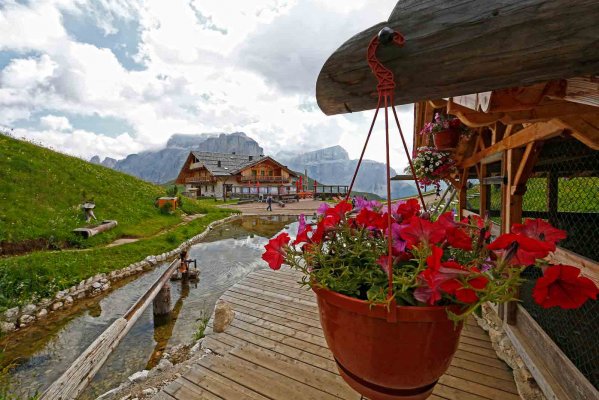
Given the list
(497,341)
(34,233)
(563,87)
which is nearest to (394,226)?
(563,87)

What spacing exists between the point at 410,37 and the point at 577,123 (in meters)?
1.82

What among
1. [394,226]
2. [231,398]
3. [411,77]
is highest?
[411,77]

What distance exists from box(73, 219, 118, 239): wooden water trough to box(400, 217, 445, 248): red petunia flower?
13.4 meters

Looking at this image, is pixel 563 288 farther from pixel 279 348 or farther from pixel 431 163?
pixel 431 163

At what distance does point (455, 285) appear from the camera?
0.80 meters

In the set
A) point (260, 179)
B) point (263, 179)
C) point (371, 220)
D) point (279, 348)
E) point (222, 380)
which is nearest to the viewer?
point (371, 220)

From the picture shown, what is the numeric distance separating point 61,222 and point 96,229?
1.27m

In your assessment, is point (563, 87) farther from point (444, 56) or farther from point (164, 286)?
point (164, 286)

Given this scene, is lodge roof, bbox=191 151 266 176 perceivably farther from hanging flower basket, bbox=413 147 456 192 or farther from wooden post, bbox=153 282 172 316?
hanging flower basket, bbox=413 147 456 192

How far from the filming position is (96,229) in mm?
11680

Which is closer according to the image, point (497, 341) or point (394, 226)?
point (394, 226)

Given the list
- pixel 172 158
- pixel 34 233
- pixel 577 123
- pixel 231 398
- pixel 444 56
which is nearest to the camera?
pixel 444 56

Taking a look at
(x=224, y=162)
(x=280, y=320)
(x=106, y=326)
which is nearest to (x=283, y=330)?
(x=280, y=320)

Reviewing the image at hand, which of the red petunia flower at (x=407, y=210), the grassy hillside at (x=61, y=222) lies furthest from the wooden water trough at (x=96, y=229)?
the red petunia flower at (x=407, y=210)
